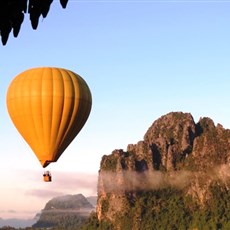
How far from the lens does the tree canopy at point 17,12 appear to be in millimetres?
4828

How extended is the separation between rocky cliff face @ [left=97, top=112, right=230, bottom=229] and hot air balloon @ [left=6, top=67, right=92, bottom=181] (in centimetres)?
12146

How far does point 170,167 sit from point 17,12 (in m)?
178

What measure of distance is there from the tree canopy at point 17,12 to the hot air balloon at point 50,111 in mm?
31194

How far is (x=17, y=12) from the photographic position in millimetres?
4844

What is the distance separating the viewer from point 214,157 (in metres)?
165

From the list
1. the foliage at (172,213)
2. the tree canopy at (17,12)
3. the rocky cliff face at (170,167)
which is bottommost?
the tree canopy at (17,12)

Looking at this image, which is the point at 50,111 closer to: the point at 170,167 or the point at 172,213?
the point at 172,213

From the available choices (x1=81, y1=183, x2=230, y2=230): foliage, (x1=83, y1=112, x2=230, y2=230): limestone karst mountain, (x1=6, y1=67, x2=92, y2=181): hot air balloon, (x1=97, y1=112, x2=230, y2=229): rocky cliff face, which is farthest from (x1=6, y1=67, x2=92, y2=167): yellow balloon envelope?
(x1=97, y1=112, x2=230, y2=229): rocky cliff face

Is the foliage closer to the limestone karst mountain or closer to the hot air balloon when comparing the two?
the limestone karst mountain

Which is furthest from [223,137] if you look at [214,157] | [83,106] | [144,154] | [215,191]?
[83,106]

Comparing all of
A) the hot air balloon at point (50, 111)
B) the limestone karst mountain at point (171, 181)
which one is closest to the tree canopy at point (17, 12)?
the hot air balloon at point (50, 111)

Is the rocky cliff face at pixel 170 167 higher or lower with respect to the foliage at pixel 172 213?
higher

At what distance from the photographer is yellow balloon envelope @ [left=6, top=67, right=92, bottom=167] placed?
36.3 metres

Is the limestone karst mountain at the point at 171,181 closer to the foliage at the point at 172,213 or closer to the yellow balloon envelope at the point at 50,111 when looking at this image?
the foliage at the point at 172,213
